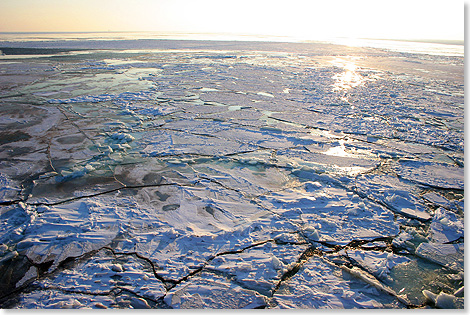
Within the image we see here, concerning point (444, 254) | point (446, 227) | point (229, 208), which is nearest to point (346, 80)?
point (446, 227)

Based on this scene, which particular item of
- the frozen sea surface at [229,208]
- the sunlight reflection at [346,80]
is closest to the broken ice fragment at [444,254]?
the frozen sea surface at [229,208]

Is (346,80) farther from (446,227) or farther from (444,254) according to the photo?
(444,254)

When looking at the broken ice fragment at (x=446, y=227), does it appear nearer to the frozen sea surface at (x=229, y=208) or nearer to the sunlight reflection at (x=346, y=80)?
the frozen sea surface at (x=229, y=208)

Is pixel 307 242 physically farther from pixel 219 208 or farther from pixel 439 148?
pixel 439 148

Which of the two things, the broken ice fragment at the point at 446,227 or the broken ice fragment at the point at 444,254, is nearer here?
the broken ice fragment at the point at 444,254

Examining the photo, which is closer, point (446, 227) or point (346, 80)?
point (446, 227)

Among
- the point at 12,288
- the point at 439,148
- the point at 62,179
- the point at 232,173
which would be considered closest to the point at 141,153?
the point at 62,179

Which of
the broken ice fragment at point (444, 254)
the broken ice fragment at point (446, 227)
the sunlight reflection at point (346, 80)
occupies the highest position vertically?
the sunlight reflection at point (346, 80)

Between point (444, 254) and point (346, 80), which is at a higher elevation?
point (346, 80)
